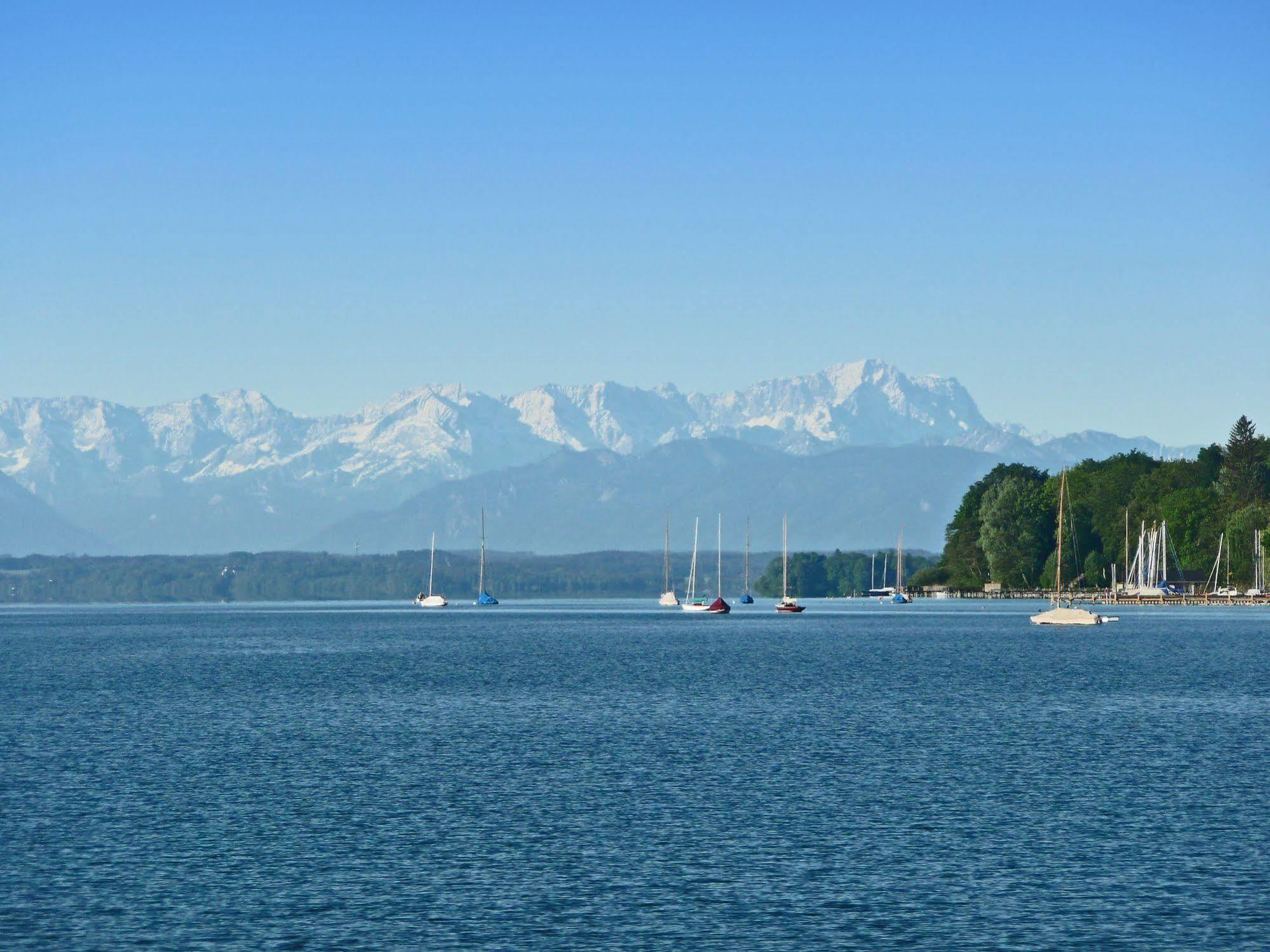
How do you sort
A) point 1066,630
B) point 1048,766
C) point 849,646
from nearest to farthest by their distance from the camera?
point 1048,766 → point 849,646 → point 1066,630

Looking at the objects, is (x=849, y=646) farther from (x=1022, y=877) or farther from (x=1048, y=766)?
(x=1022, y=877)

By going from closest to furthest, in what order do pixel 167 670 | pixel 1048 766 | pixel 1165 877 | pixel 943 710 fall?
pixel 1165 877
pixel 1048 766
pixel 943 710
pixel 167 670

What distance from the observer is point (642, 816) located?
4891 centimetres

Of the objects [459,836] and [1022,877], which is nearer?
[1022,877]

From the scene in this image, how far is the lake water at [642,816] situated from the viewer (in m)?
35.6

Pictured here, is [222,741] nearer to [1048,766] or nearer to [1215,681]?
[1048,766]

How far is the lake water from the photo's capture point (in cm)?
3562

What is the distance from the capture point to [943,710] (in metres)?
82.8

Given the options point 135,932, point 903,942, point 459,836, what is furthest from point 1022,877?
point 135,932

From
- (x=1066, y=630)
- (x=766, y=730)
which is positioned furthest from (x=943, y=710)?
(x=1066, y=630)

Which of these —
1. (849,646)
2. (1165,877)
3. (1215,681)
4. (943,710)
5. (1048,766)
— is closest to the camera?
(1165,877)

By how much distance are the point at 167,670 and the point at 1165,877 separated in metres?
96.7

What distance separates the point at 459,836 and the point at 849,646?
369 ft

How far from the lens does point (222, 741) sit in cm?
7006
